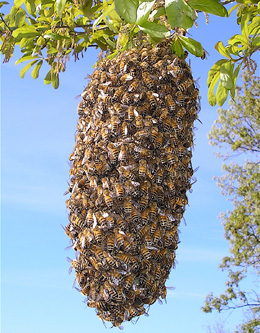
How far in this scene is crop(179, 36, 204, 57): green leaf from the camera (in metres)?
2.82

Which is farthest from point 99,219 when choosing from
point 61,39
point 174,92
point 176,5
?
point 61,39

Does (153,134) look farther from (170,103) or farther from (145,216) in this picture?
(145,216)

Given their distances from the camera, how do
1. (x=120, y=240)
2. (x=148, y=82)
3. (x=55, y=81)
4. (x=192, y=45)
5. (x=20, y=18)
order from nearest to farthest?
(x=120, y=240), (x=148, y=82), (x=192, y=45), (x=20, y=18), (x=55, y=81)

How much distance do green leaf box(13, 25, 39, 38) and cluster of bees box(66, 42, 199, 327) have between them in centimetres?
92

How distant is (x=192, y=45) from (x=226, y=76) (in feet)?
0.95

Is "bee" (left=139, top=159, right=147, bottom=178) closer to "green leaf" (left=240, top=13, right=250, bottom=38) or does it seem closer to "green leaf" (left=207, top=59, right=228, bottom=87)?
"green leaf" (left=207, top=59, right=228, bottom=87)

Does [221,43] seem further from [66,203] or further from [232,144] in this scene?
[232,144]

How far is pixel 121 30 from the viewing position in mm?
2879

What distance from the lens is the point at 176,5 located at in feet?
6.10

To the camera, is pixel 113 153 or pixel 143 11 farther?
pixel 113 153

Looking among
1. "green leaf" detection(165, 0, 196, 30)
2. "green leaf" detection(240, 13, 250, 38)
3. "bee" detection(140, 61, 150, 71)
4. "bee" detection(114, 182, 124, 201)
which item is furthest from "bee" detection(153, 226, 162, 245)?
"green leaf" detection(240, 13, 250, 38)

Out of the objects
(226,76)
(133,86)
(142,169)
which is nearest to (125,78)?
(133,86)

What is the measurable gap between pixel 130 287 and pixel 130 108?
928mm

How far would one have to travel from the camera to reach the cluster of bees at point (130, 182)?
229 centimetres
